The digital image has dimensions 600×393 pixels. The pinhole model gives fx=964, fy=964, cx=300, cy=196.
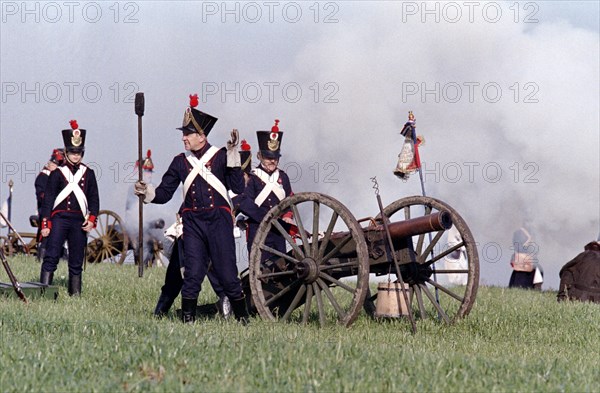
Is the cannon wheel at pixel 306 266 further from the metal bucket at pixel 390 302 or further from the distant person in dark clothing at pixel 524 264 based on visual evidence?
the distant person in dark clothing at pixel 524 264

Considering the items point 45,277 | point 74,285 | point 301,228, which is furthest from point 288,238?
point 45,277

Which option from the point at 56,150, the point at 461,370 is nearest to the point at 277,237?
the point at 461,370

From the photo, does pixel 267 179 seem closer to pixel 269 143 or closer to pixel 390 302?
pixel 269 143

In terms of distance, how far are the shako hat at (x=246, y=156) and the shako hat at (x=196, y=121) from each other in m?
3.14

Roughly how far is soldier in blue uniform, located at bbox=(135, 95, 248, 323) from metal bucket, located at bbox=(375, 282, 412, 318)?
145cm

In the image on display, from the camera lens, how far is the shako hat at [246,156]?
1209 centimetres

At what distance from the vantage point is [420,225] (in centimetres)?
841

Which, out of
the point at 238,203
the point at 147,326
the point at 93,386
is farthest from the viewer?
the point at 238,203

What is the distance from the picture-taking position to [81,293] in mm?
11695

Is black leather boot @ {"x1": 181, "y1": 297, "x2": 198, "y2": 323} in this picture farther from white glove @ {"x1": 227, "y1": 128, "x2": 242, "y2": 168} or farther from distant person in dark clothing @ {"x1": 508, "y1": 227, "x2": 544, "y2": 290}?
distant person in dark clothing @ {"x1": 508, "y1": 227, "x2": 544, "y2": 290}

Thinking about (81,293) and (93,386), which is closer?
(93,386)

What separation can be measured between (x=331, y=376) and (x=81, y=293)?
261 inches

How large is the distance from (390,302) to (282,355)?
337cm

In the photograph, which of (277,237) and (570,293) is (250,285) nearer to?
(277,237)
